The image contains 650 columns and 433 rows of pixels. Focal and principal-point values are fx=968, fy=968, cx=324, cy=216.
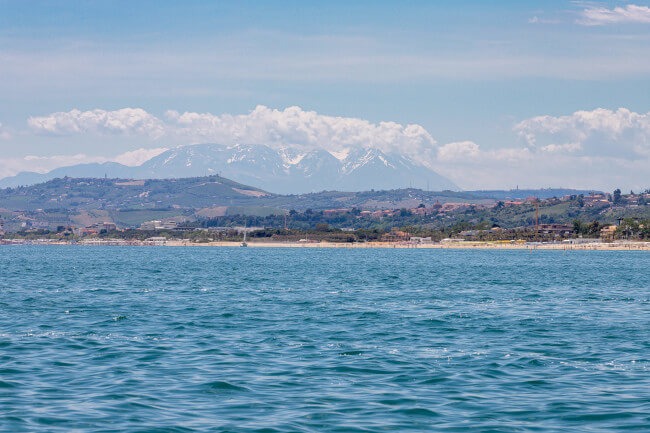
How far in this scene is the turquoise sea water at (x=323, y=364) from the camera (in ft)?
78.4

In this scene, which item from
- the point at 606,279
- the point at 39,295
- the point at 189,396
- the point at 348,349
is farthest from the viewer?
the point at 606,279

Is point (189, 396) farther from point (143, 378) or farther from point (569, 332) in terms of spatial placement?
point (569, 332)

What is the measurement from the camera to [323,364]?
3195cm

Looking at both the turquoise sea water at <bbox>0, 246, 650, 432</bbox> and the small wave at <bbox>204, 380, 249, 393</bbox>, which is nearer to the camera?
the turquoise sea water at <bbox>0, 246, 650, 432</bbox>

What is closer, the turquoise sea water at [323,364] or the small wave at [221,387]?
the turquoise sea water at [323,364]

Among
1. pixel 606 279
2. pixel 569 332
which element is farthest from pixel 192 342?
pixel 606 279

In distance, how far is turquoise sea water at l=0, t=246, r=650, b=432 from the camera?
23891 millimetres

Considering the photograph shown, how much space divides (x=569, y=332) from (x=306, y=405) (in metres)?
19.3

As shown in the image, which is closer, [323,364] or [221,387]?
[221,387]

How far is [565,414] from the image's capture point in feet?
80.1

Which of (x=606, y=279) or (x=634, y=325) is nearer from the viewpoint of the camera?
(x=634, y=325)

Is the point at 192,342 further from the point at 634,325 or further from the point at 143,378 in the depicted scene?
the point at 634,325

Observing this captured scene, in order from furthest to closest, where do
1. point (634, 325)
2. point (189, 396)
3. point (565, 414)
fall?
point (634, 325) < point (189, 396) < point (565, 414)

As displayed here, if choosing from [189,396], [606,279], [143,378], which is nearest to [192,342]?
[143,378]
